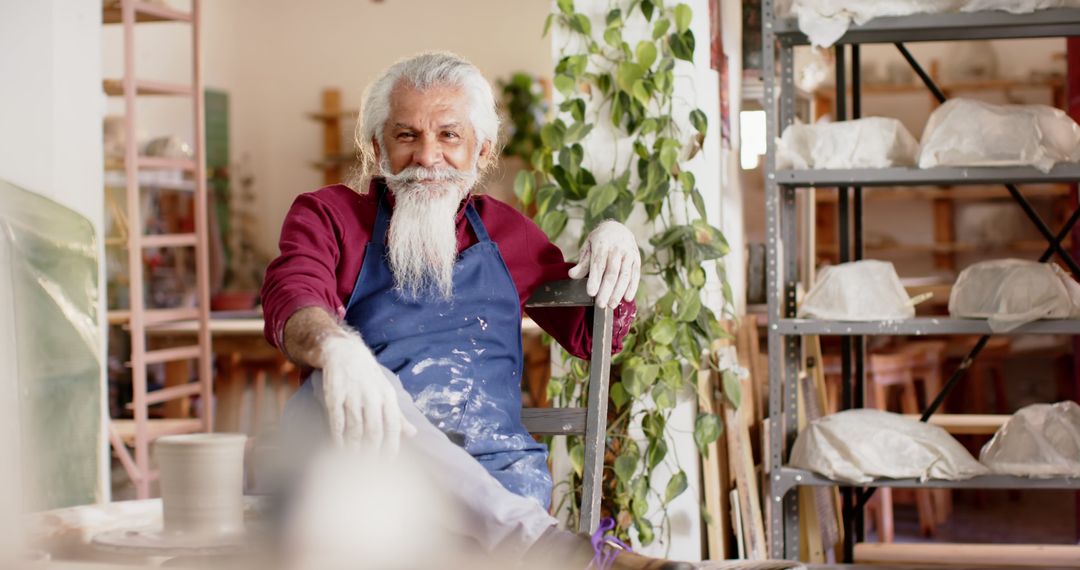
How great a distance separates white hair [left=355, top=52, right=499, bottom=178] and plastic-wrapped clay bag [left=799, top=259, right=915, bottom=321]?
3.64ft

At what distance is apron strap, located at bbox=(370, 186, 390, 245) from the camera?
212cm

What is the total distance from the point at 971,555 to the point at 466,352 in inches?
79.5

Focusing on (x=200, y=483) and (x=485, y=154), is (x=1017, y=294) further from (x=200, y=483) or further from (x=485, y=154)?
(x=200, y=483)

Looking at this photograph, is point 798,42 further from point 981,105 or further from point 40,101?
point 40,101

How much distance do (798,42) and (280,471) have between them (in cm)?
213

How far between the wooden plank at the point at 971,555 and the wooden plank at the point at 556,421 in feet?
5.73

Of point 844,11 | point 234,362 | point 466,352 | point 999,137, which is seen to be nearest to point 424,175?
point 466,352

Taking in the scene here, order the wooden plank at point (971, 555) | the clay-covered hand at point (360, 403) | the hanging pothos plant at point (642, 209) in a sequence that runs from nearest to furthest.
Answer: the clay-covered hand at point (360, 403)
the hanging pothos plant at point (642, 209)
the wooden plank at point (971, 555)

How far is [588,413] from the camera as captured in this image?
6.46 feet

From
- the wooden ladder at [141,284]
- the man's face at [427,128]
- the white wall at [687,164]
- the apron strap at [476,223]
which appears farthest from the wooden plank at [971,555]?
the wooden ladder at [141,284]

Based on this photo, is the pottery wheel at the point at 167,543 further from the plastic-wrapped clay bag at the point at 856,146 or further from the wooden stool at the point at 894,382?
the wooden stool at the point at 894,382

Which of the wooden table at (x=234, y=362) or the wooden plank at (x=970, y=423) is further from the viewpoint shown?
the wooden table at (x=234, y=362)

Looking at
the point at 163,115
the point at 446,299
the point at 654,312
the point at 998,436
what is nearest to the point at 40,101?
the point at 446,299

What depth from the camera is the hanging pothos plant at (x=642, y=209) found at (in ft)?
9.55
